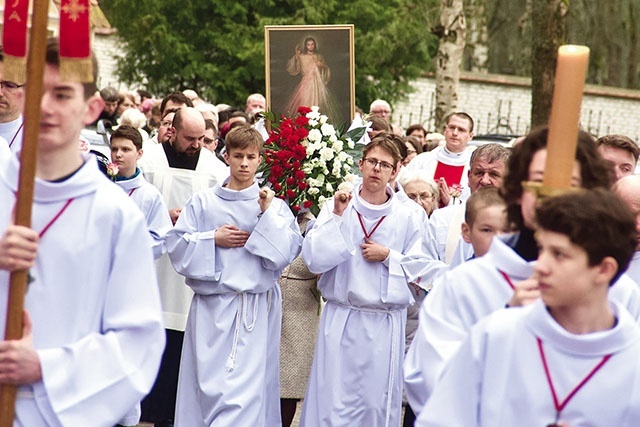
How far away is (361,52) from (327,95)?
1562cm

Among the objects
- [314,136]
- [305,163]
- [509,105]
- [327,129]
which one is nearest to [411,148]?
[327,129]

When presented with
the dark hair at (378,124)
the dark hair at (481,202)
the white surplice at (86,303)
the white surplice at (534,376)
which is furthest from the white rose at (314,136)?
the white surplice at (534,376)

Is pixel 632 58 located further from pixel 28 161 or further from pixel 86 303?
pixel 28 161

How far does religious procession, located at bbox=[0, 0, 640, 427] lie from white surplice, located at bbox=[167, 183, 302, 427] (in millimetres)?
14

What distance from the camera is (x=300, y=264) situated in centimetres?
917

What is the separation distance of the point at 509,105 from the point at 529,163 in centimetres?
3269

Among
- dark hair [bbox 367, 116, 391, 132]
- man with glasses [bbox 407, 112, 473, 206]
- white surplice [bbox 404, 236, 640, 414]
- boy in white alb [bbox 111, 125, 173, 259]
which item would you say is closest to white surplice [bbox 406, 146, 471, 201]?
man with glasses [bbox 407, 112, 473, 206]

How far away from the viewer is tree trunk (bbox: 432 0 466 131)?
19969 millimetres

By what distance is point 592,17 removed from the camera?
130ft

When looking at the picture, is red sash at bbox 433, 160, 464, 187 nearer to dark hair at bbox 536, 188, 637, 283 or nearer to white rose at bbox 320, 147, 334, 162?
white rose at bbox 320, 147, 334, 162

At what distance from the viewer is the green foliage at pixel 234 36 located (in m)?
25.2

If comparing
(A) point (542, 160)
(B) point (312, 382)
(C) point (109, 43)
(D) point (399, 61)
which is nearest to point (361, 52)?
(D) point (399, 61)

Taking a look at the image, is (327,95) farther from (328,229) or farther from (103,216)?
(103,216)

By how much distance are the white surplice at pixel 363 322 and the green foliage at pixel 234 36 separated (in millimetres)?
16337
